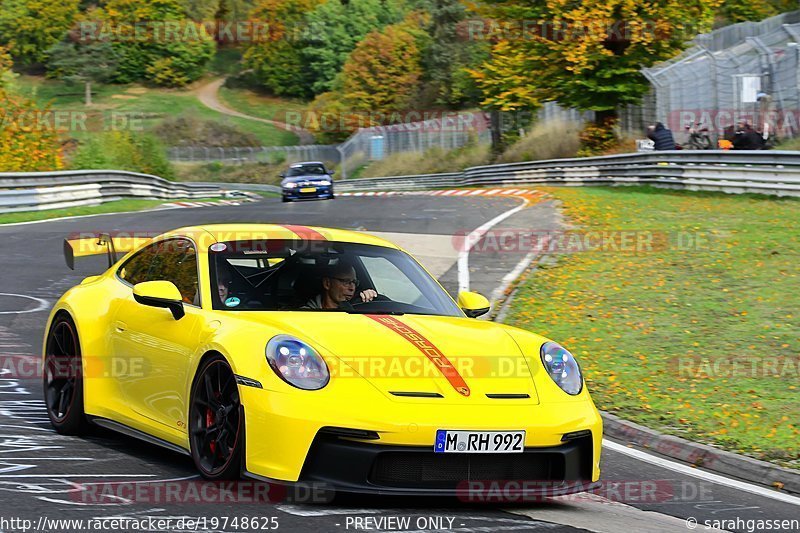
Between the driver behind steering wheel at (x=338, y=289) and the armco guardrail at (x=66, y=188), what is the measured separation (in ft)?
65.0

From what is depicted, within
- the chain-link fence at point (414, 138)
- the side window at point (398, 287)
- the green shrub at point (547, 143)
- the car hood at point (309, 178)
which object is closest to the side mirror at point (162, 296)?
the side window at point (398, 287)

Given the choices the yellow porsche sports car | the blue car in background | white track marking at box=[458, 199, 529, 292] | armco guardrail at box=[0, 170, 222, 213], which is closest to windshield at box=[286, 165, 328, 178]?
the blue car in background

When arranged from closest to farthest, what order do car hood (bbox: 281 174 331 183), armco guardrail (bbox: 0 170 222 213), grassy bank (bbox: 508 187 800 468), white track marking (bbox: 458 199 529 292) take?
grassy bank (bbox: 508 187 800 468), white track marking (bbox: 458 199 529 292), armco guardrail (bbox: 0 170 222 213), car hood (bbox: 281 174 331 183)

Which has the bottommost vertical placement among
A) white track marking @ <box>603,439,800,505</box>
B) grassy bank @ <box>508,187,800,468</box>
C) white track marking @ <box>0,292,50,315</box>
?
white track marking @ <box>603,439,800,505</box>

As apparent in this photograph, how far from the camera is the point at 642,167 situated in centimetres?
3148

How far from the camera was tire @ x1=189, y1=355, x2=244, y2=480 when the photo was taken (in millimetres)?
5635

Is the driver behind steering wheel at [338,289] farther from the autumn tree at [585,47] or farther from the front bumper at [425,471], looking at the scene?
the autumn tree at [585,47]

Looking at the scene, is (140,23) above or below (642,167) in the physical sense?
above

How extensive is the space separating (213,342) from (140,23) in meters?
133

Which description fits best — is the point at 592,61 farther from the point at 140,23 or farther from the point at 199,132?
the point at 140,23

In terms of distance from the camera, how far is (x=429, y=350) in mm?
6008

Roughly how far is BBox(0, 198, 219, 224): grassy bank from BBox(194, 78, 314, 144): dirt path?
8061 cm

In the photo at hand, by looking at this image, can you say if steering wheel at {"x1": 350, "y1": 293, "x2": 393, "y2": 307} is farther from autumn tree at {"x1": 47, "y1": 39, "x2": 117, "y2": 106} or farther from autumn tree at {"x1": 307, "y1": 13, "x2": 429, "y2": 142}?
autumn tree at {"x1": 47, "y1": 39, "x2": 117, "y2": 106}

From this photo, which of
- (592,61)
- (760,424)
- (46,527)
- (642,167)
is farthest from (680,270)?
(592,61)
